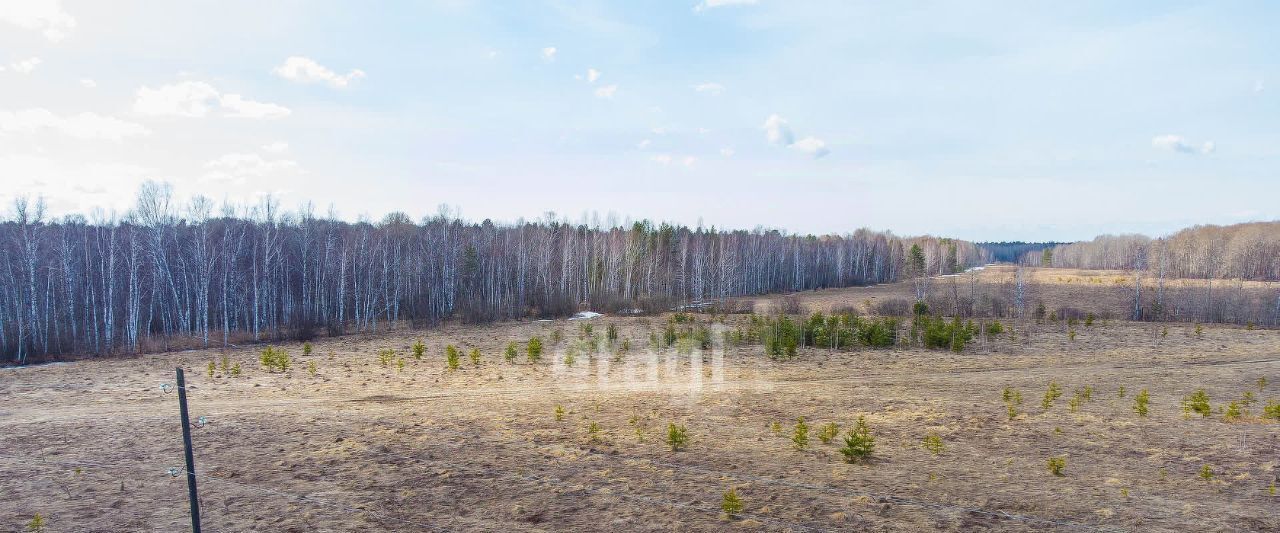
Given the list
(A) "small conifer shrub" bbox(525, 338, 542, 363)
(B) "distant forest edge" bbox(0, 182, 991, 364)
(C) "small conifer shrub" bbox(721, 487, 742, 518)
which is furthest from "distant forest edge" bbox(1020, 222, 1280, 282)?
(C) "small conifer shrub" bbox(721, 487, 742, 518)

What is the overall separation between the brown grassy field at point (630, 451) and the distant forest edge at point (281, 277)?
1400 centimetres

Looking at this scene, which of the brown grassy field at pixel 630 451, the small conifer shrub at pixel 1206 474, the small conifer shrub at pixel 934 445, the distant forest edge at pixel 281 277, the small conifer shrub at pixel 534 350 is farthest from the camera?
the distant forest edge at pixel 281 277

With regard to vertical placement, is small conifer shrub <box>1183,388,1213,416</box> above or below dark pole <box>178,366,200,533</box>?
below

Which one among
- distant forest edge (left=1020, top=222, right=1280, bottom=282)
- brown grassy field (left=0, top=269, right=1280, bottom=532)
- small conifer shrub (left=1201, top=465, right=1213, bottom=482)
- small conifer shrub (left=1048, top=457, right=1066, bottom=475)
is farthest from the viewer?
distant forest edge (left=1020, top=222, right=1280, bottom=282)

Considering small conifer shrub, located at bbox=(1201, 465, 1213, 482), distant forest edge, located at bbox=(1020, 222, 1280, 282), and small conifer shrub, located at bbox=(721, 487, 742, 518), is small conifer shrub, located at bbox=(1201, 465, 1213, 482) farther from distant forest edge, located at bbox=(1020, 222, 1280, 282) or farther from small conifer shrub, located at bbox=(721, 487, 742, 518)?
distant forest edge, located at bbox=(1020, 222, 1280, 282)

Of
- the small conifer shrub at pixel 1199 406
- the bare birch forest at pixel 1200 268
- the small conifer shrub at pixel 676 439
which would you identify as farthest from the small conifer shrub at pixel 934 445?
the bare birch forest at pixel 1200 268

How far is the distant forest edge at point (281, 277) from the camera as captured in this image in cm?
3081

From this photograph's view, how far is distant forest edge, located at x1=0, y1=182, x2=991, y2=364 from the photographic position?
101 feet

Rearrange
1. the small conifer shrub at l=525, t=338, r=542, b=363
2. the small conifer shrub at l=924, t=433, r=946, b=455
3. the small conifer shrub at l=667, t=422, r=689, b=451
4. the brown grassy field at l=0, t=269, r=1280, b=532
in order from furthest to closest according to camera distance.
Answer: the small conifer shrub at l=525, t=338, r=542, b=363
the small conifer shrub at l=667, t=422, r=689, b=451
the small conifer shrub at l=924, t=433, r=946, b=455
the brown grassy field at l=0, t=269, r=1280, b=532

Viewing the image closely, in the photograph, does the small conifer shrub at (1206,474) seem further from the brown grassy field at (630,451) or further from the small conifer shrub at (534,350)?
the small conifer shrub at (534,350)

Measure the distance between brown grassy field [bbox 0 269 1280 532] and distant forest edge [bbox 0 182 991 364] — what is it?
1400cm

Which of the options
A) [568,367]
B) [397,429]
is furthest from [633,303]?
[397,429]

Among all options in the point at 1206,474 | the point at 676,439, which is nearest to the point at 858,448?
the point at 676,439

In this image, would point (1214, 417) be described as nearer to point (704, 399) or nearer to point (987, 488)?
point (987, 488)
